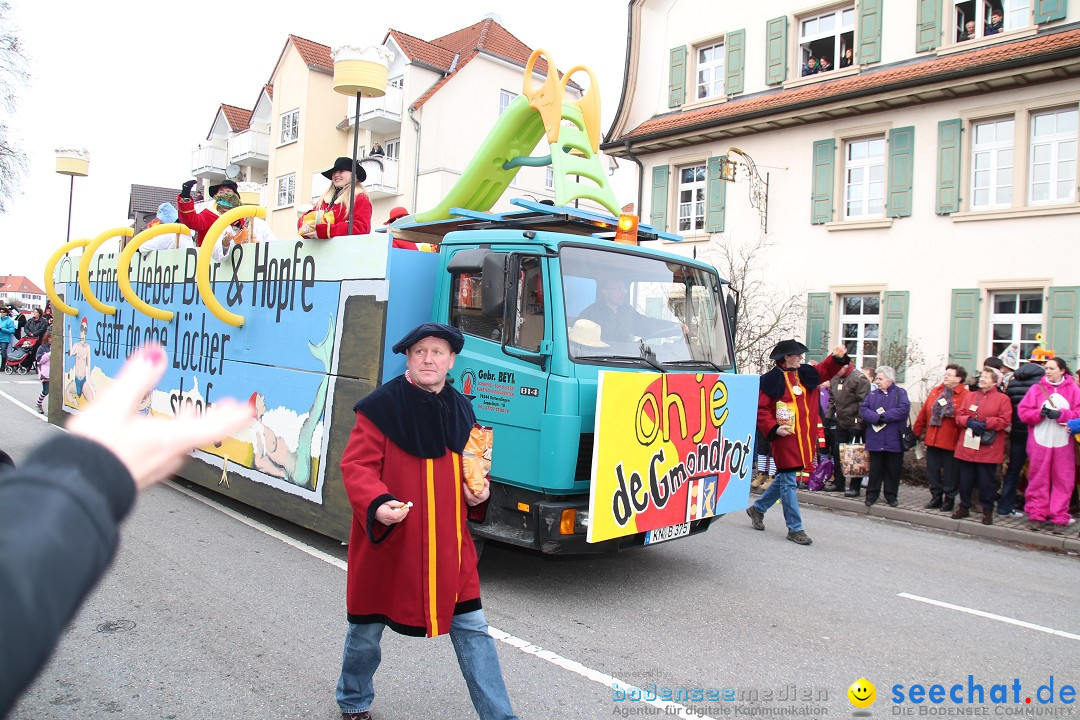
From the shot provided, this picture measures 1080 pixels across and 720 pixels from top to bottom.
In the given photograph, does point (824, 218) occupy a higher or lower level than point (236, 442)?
higher

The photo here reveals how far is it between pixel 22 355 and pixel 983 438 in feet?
81.4

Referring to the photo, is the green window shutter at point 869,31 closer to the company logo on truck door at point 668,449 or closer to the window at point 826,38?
the window at point 826,38

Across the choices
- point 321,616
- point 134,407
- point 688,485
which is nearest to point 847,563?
point 688,485

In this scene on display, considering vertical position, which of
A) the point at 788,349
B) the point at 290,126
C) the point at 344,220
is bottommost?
the point at 788,349

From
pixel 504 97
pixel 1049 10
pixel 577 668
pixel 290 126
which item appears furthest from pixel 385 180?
pixel 577 668

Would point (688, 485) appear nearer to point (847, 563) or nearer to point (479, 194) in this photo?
point (847, 563)

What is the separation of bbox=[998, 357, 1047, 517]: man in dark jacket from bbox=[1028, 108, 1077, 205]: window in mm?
5004

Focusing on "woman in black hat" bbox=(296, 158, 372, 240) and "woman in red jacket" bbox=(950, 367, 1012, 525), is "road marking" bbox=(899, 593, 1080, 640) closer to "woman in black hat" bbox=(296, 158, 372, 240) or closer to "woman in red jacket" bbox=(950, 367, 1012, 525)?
"woman in red jacket" bbox=(950, 367, 1012, 525)

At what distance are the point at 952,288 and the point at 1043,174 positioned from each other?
7.29 feet

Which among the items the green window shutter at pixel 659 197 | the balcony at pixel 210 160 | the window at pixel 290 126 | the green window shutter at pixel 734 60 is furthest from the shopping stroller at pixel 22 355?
the green window shutter at pixel 734 60

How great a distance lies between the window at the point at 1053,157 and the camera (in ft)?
42.1

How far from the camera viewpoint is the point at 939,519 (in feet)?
30.1

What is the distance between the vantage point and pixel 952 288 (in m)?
13.8

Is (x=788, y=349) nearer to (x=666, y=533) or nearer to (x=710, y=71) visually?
(x=666, y=533)
